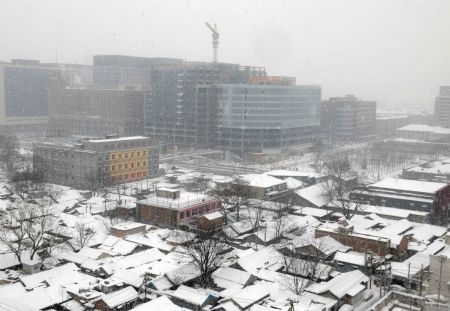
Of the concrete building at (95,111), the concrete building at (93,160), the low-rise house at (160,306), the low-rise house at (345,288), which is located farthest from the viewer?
the concrete building at (95,111)

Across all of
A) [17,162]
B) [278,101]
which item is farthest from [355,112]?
[17,162]

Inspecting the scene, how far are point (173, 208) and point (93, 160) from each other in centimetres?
1500

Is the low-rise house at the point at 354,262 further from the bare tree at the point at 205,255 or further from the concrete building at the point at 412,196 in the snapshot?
the concrete building at the point at 412,196

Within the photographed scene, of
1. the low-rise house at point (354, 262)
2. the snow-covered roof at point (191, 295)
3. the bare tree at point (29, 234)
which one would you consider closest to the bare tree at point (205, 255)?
the snow-covered roof at point (191, 295)

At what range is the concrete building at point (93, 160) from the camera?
1750 inches

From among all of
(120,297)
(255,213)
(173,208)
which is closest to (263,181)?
(255,213)

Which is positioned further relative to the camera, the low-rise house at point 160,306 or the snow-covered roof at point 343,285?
the snow-covered roof at point 343,285

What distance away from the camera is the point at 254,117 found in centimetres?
6725

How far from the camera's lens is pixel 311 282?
76.9 ft

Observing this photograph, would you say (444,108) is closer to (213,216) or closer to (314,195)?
(314,195)

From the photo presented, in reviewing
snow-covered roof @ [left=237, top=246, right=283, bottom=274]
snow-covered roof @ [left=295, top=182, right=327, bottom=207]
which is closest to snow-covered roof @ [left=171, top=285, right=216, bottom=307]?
snow-covered roof @ [left=237, top=246, right=283, bottom=274]

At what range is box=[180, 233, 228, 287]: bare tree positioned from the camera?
2373cm

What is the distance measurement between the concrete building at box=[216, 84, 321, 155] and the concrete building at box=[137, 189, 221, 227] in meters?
33.0

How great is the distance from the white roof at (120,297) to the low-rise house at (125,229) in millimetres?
8543
